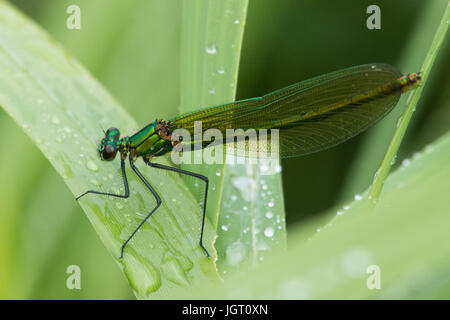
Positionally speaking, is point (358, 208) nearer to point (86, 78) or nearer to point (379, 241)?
point (379, 241)

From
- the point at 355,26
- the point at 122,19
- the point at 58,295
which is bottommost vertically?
the point at 58,295

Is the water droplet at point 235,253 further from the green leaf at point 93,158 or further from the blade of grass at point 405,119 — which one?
the blade of grass at point 405,119

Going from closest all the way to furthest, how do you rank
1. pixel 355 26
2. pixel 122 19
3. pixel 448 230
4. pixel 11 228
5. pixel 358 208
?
pixel 448 230 < pixel 358 208 < pixel 11 228 < pixel 122 19 < pixel 355 26

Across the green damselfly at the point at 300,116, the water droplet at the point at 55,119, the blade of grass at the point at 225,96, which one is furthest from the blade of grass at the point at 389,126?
the water droplet at the point at 55,119

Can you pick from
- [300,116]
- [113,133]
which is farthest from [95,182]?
[300,116]

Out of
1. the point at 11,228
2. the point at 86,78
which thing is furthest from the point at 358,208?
the point at 11,228

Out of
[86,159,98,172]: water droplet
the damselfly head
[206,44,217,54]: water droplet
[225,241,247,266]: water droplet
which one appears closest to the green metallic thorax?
the damselfly head
